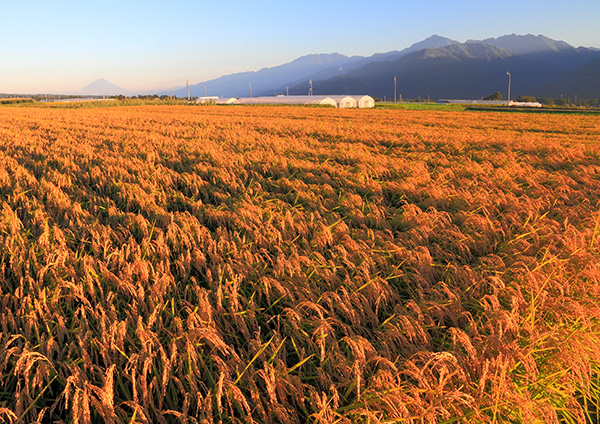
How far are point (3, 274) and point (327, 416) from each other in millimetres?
2877

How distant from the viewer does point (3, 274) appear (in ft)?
9.73

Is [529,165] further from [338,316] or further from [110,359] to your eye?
[110,359]

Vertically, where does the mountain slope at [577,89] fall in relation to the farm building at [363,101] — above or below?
above

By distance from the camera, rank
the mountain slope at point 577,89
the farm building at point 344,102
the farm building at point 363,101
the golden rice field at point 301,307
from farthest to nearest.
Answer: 1. the mountain slope at point 577,89
2. the farm building at point 363,101
3. the farm building at point 344,102
4. the golden rice field at point 301,307

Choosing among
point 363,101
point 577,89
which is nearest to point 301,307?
point 363,101

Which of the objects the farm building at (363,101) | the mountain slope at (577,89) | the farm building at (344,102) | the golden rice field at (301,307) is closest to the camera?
the golden rice field at (301,307)

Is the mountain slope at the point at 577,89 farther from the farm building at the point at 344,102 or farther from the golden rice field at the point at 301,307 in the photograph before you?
the golden rice field at the point at 301,307

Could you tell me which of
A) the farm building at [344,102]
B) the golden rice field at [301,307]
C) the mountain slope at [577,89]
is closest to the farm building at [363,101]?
the farm building at [344,102]

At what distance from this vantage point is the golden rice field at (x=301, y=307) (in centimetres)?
175

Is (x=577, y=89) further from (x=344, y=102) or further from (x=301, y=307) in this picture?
(x=301, y=307)

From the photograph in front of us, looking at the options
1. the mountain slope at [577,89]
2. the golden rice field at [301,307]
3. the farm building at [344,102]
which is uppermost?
the mountain slope at [577,89]

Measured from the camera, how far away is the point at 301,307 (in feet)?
8.00

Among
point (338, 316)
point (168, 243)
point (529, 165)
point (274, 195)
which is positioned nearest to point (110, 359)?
point (338, 316)

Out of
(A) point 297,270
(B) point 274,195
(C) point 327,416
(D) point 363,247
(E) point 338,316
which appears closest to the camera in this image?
(C) point 327,416
